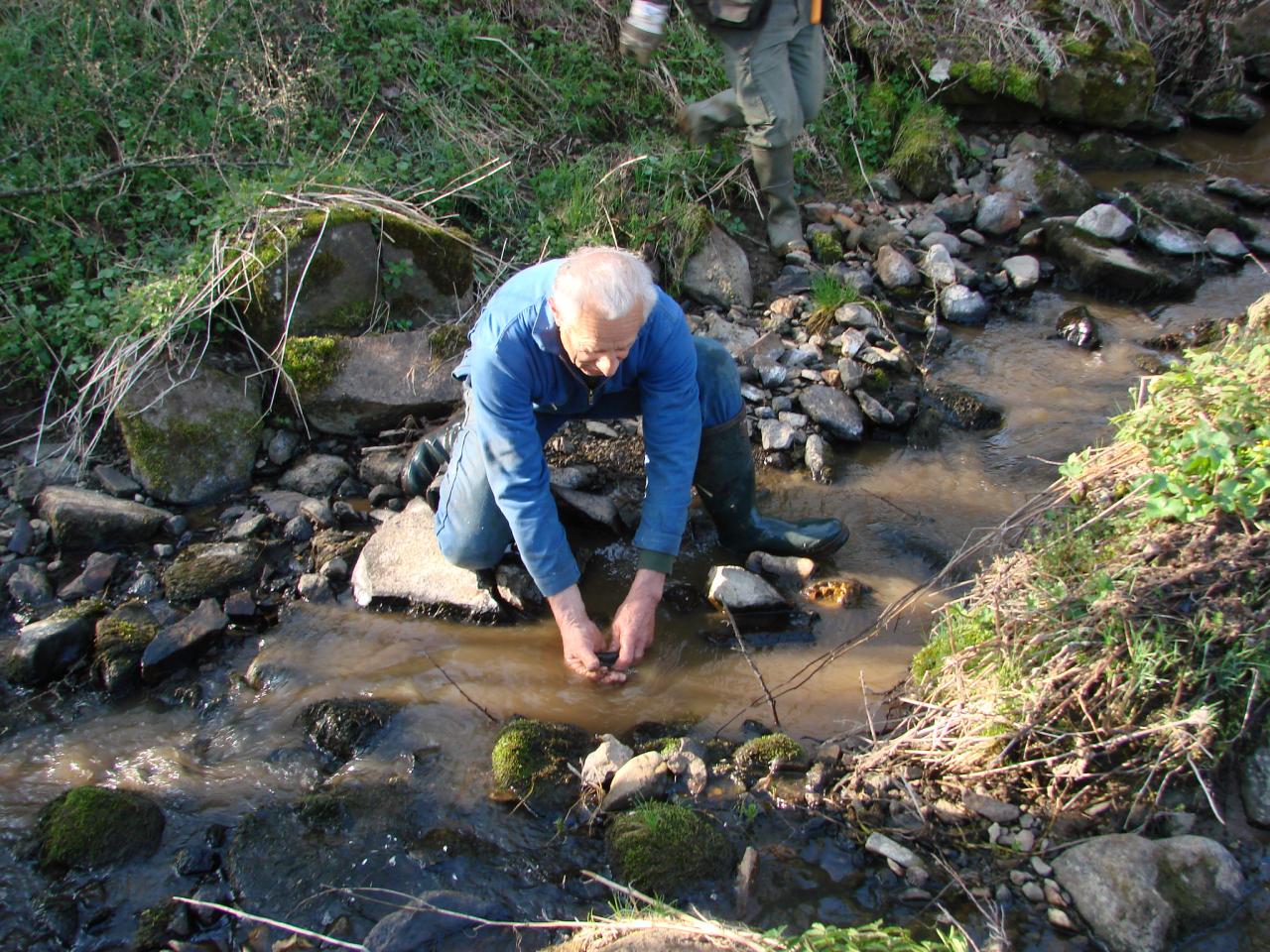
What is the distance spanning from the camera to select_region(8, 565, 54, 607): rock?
3609 mm

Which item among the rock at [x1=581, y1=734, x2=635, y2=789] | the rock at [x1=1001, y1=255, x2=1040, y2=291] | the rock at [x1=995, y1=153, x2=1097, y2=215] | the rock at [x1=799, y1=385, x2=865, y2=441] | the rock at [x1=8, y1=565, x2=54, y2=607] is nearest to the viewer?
the rock at [x1=581, y1=734, x2=635, y2=789]

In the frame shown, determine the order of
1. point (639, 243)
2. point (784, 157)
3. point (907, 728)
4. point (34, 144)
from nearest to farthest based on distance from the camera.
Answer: point (907, 728)
point (34, 144)
point (639, 243)
point (784, 157)

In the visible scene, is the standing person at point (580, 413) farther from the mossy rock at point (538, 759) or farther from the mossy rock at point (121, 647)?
the mossy rock at point (121, 647)

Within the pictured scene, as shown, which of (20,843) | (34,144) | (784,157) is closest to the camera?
(20,843)

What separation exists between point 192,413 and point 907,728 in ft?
10.3

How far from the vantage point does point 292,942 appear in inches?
96.7

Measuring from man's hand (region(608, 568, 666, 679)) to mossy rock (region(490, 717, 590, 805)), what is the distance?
302 mm

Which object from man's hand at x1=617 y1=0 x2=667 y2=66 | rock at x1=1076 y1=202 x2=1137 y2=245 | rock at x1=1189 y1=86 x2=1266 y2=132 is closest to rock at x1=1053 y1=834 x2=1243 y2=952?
man's hand at x1=617 y1=0 x2=667 y2=66

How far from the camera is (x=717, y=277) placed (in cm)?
524

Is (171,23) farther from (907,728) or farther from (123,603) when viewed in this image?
(907,728)

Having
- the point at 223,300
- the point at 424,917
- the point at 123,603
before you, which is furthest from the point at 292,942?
the point at 223,300

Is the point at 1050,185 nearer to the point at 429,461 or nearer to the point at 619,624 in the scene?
the point at 429,461

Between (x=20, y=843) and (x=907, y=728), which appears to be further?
(x=907, y=728)

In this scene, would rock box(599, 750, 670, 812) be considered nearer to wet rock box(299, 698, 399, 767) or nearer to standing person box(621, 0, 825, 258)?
wet rock box(299, 698, 399, 767)
